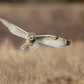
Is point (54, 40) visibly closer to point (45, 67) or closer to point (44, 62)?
point (45, 67)

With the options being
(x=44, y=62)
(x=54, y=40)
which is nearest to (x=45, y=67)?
(x=44, y=62)

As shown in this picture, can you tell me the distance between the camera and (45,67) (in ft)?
14.4

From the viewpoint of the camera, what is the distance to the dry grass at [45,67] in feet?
11.2

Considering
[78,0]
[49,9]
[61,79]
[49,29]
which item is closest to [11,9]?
[49,9]

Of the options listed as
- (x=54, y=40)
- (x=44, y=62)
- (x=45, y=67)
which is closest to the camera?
(x=54, y=40)

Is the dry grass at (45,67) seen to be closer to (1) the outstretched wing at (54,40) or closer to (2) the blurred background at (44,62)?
(2) the blurred background at (44,62)

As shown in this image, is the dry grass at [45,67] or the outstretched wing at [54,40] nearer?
the outstretched wing at [54,40]

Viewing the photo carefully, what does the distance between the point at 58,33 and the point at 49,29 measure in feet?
2.85

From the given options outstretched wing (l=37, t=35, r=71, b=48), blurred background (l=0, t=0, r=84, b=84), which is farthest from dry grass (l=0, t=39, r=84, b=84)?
outstretched wing (l=37, t=35, r=71, b=48)

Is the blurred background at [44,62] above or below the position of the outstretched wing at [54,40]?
below

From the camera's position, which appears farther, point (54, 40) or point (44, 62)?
point (44, 62)

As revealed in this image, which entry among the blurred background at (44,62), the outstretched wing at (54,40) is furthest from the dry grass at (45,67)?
the outstretched wing at (54,40)

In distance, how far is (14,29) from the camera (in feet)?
8.41

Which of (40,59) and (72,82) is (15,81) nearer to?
(72,82)
